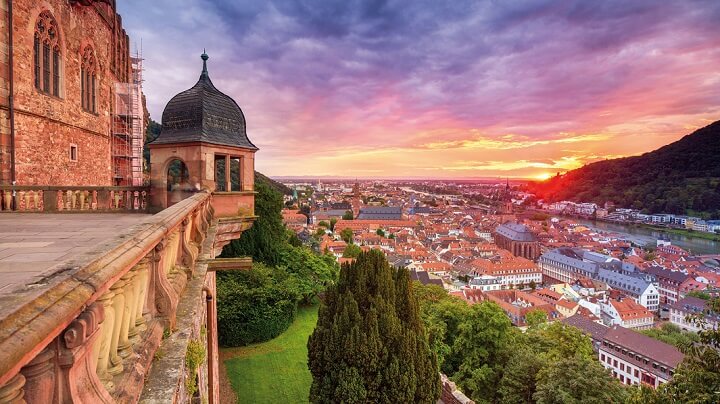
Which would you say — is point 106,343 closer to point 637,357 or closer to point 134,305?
point 134,305

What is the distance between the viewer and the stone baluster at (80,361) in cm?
121

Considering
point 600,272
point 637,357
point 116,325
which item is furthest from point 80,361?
point 600,272

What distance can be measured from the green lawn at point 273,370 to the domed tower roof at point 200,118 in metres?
8.22

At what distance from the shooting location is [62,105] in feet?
37.8

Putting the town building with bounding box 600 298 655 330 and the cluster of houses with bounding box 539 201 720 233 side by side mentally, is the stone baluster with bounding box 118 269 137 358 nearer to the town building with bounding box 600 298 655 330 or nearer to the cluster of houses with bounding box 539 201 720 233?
the town building with bounding box 600 298 655 330

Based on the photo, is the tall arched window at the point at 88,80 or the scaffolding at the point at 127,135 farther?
the scaffolding at the point at 127,135

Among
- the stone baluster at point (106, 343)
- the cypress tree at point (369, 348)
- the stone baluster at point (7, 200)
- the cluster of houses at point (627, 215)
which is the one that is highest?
the stone baluster at point (7, 200)

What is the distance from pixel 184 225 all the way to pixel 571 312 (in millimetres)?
52190

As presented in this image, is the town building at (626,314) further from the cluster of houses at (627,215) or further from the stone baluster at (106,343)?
the cluster of houses at (627,215)

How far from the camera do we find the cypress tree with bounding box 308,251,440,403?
11070mm

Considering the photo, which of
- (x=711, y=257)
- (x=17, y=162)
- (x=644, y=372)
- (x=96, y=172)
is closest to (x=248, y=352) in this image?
(x=96, y=172)

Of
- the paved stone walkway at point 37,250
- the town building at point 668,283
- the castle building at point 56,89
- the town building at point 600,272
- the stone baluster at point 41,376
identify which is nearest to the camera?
the stone baluster at point 41,376

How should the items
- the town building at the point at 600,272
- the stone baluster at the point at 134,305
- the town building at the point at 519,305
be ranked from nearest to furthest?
the stone baluster at the point at 134,305 < the town building at the point at 519,305 < the town building at the point at 600,272

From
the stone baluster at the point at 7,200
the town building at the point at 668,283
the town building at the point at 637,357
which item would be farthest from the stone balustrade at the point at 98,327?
the town building at the point at 668,283
